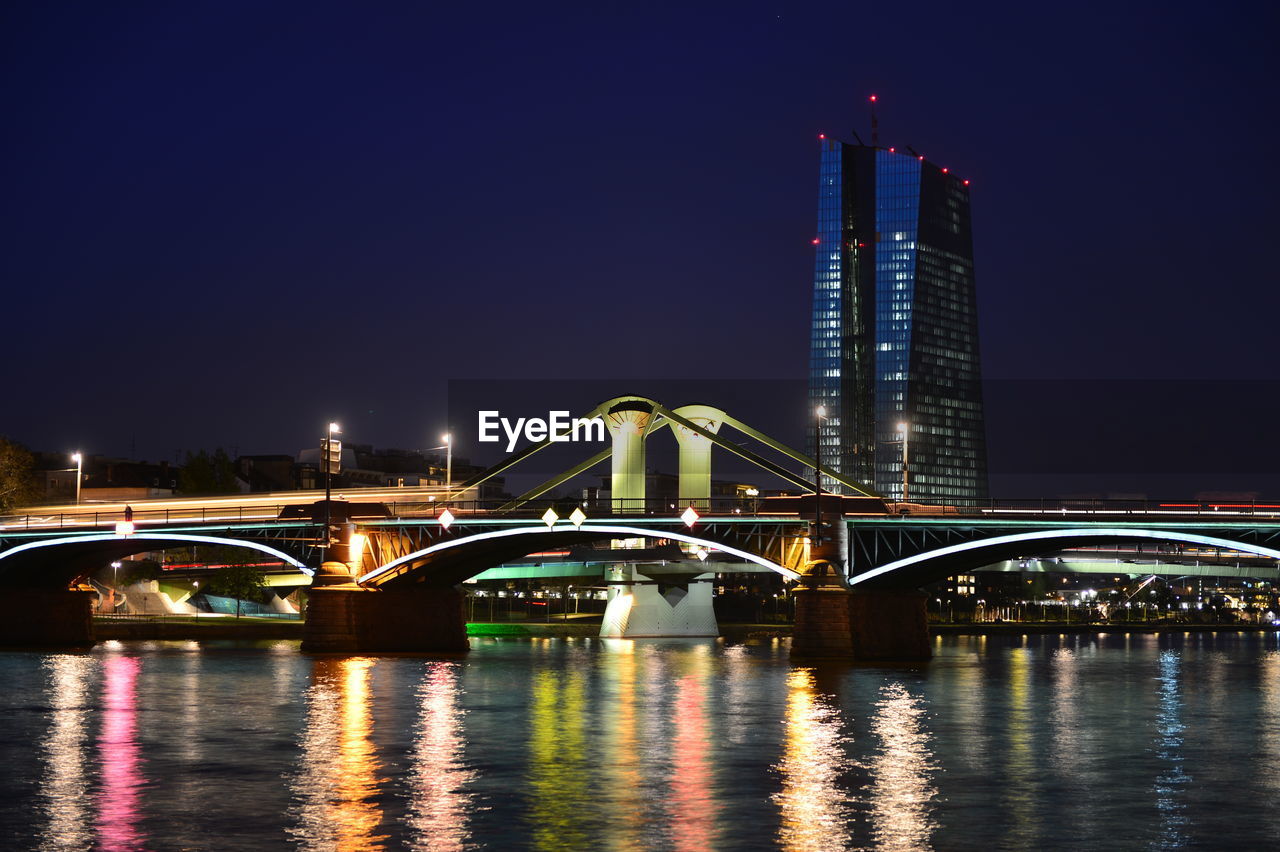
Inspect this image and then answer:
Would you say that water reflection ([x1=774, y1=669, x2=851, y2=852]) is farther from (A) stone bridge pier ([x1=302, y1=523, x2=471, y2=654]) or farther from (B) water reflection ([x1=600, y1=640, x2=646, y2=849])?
(A) stone bridge pier ([x1=302, y1=523, x2=471, y2=654])

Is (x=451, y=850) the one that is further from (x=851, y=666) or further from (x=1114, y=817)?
(x=851, y=666)

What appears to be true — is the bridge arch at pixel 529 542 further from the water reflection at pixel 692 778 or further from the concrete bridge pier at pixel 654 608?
the concrete bridge pier at pixel 654 608

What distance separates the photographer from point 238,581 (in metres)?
128

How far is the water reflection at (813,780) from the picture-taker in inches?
1080

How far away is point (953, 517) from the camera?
253ft

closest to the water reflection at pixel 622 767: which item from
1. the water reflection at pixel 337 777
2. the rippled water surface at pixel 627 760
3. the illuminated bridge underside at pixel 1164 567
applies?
the rippled water surface at pixel 627 760

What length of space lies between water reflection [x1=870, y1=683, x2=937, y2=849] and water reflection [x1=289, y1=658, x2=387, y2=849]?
→ 8.56 metres

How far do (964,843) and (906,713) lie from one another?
2462 centimetres

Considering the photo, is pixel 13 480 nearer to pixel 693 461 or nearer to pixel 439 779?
pixel 693 461

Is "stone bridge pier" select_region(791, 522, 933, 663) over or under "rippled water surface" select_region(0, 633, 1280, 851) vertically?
over

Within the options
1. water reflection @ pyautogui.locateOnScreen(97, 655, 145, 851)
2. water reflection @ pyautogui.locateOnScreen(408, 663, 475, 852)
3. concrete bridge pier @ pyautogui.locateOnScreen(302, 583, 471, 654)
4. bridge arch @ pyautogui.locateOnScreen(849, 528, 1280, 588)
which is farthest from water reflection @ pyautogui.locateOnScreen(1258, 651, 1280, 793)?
concrete bridge pier @ pyautogui.locateOnScreen(302, 583, 471, 654)

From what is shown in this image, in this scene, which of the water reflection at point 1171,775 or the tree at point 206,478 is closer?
the water reflection at point 1171,775

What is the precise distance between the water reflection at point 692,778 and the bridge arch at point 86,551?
39569 mm

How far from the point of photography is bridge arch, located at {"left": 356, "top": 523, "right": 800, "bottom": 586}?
83.1 m
